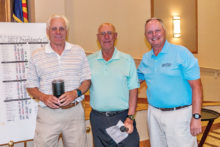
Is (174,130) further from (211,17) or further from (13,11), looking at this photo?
(211,17)

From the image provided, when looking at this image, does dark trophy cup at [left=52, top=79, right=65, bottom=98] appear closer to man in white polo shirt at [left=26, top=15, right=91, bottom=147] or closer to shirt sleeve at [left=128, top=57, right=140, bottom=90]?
man in white polo shirt at [left=26, top=15, right=91, bottom=147]

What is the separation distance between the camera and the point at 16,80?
2201 mm

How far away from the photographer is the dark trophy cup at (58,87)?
1683 millimetres

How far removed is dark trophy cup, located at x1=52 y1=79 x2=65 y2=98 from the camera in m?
1.68

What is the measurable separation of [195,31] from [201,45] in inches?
14.4

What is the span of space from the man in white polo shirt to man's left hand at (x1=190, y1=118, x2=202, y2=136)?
3.03ft

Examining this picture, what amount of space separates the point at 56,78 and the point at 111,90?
0.48 metres

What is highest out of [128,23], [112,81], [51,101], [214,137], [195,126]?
[128,23]

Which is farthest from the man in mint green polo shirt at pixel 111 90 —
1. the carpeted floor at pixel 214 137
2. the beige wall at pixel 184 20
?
the beige wall at pixel 184 20

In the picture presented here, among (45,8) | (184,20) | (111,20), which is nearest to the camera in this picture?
(45,8)

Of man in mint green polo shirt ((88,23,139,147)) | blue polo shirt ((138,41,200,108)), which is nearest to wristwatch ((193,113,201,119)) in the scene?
blue polo shirt ((138,41,200,108))

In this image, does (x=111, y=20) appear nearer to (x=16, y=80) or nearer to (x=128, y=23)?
(x=128, y=23)

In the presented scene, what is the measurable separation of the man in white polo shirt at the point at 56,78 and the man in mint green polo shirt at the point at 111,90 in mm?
167

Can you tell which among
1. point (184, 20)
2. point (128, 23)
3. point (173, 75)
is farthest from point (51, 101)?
point (184, 20)
